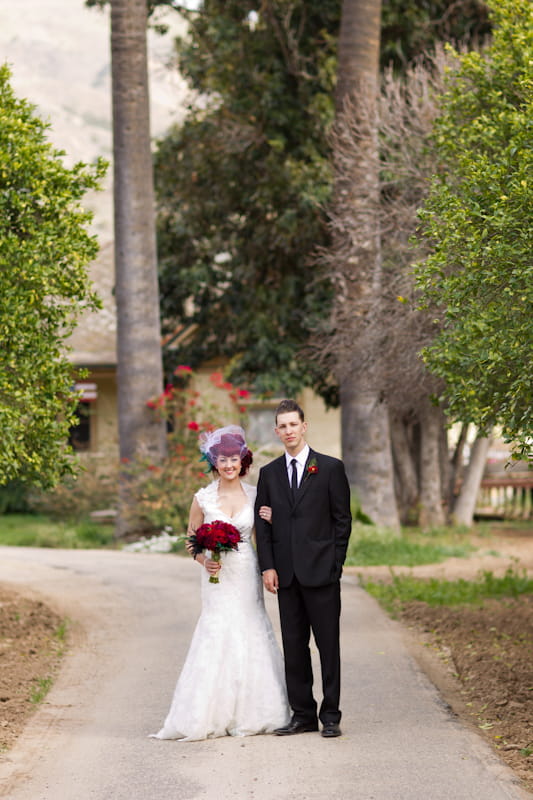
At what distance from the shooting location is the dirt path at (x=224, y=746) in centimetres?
604

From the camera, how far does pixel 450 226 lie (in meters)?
7.88

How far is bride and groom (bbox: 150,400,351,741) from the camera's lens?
286 inches

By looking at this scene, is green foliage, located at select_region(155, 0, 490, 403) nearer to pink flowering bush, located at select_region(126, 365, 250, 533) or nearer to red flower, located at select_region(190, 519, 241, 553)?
pink flowering bush, located at select_region(126, 365, 250, 533)

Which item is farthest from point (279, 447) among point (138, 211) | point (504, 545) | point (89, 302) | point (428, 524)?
point (89, 302)

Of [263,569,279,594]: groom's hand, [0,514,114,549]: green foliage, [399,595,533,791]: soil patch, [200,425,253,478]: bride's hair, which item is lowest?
[0,514,114,549]: green foliage

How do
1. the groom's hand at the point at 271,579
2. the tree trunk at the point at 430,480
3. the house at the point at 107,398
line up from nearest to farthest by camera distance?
the groom's hand at the point at 271,579 → the tree trunk at the point at 430,480 → the house at the point at 107,398

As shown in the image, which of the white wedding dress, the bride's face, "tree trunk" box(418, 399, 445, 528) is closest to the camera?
the white wedding dress

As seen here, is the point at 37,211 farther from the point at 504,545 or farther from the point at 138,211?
the point at 504,545

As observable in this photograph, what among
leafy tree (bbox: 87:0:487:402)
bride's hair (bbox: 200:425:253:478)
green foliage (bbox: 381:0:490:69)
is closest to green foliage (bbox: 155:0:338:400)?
leafy tree (bbox: 87:0:487:402)

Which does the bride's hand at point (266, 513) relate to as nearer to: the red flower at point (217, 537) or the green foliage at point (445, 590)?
the red flower at point (217, 537)

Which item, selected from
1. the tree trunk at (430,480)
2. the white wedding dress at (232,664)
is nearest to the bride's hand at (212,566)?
the white wedding dress at (232,664)

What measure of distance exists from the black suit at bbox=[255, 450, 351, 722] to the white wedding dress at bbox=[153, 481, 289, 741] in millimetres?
168

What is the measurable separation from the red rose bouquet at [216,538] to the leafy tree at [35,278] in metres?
2.67

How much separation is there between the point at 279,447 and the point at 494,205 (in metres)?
19.9
